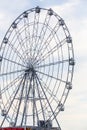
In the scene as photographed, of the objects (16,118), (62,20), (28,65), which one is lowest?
(16,118)

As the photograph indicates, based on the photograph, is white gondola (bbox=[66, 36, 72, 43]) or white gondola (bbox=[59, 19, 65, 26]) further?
white gondola (bbox=[59, 19, 65, 26])

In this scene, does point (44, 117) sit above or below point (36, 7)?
below

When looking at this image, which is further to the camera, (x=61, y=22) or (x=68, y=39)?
(x=61, y=22)

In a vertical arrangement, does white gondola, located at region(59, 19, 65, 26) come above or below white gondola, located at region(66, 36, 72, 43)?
above

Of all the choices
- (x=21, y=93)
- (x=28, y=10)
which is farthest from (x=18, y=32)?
(x=21, y=93)

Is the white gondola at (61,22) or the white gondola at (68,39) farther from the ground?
the white gondola at (61,22)

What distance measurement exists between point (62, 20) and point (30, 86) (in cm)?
1205

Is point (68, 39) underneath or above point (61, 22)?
underneath

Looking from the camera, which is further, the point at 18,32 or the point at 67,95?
the point at 18,32

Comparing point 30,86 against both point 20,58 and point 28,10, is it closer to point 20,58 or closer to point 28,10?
point 20,58

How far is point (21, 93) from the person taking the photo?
354ft

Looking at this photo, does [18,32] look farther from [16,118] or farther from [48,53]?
[16,118]

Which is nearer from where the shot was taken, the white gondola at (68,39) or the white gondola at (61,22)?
the white gondola at (68,39)

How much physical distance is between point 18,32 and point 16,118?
48.3ft
